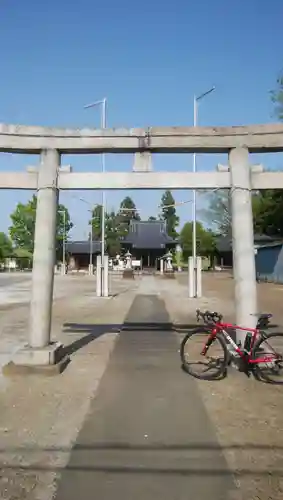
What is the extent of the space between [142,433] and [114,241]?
74.1m

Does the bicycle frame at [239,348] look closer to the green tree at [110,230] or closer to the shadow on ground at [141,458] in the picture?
the shadow on ground at [141,458]

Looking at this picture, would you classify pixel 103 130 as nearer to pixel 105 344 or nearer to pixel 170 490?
pixel 105 344

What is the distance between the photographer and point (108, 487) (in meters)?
3.59

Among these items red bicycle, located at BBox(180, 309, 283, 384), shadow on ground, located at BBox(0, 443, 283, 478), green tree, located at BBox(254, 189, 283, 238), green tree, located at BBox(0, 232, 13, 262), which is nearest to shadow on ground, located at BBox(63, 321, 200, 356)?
red bicycle, located at BBox(180, 309, 283, 384)

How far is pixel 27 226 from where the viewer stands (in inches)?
2906

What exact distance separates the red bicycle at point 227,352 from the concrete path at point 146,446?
37 cm

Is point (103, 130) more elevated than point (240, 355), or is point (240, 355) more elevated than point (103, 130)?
point (103, 130)

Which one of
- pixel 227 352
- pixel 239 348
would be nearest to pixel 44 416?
pixel 227 352

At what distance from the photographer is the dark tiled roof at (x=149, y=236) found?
7012 cm

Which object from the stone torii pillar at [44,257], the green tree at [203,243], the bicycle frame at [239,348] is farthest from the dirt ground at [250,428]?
the green tree at [203,243]

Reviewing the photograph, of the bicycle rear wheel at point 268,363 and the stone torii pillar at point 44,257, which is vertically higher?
the stone torii pillar at point 44,257

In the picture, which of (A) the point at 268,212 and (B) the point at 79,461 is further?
(A) the point at 268,212

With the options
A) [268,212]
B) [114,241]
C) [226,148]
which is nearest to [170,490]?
[226,148]

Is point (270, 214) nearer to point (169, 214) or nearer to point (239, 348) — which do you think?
point (239, 348)
